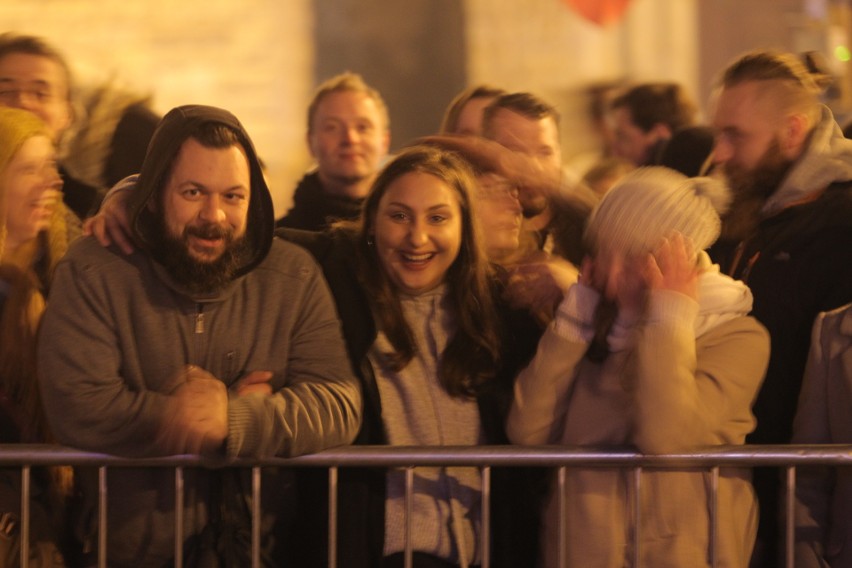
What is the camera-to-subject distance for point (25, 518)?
13.1 ft

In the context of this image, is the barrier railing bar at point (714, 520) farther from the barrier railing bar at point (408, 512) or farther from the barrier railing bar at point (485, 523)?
the barrier railing bar at point (408, 512)

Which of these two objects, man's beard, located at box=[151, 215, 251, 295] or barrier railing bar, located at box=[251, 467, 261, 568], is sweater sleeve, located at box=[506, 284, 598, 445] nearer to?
barrier railing bar, located at box=[251, 467, 261, 568]

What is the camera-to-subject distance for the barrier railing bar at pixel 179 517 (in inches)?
156

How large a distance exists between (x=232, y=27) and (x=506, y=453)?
24.4 feet

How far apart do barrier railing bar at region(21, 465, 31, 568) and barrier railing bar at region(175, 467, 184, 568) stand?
0.42 m

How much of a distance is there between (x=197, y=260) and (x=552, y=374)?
1053 millimetres

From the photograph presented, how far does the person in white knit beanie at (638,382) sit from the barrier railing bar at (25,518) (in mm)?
1382

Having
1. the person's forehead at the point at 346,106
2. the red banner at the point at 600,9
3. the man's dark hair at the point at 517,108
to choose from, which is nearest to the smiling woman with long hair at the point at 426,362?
the man's dark hair at the point at 517,108

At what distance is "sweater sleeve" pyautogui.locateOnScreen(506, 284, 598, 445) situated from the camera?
158 inches

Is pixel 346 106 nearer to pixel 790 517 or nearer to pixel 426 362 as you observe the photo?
pixel 426 362

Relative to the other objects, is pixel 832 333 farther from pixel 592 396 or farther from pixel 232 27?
pixel 232 27

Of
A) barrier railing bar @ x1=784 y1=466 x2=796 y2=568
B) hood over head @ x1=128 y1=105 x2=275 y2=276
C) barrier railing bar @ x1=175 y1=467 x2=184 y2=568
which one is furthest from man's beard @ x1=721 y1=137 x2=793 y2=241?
barrier railing bar @ x1=175 y1=467 x2=184 y2=568

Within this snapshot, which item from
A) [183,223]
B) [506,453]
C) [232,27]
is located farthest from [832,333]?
[232,27]

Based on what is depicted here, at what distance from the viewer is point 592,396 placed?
161 inches
